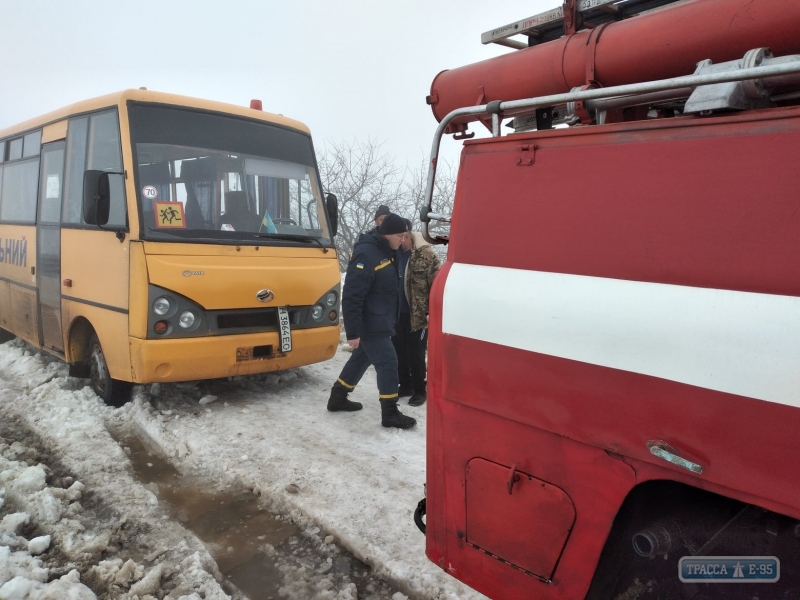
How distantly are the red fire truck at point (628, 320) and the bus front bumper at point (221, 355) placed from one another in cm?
318

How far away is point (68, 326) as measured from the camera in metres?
5.63

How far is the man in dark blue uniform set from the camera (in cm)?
480

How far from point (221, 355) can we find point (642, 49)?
4054mm

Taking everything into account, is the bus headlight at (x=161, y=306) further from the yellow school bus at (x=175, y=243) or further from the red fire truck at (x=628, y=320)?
the red fire truck at (x=628, y=320)

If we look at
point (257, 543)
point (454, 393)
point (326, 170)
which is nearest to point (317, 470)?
point (257, 543)

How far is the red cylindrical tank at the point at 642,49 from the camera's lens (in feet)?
5.71

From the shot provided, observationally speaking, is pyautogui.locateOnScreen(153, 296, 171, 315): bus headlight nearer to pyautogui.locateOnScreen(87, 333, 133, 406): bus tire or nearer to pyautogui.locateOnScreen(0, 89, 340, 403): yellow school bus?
pyautogui.locateOnScreen(0, 89, 340, 403): yellow school bus

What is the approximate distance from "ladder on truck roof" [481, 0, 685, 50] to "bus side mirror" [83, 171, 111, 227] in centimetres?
352

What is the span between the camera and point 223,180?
17.5 feet

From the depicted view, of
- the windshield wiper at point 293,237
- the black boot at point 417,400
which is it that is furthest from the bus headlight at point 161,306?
the black boot at point 417,400

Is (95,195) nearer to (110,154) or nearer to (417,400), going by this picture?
(110,154)

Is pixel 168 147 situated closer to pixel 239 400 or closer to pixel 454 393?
pixel 239 400

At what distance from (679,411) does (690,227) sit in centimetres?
49

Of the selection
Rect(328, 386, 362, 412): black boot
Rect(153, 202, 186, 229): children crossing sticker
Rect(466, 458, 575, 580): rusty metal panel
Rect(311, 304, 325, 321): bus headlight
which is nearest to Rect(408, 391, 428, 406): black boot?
Rect(328, 386, 362, 412): black boot
